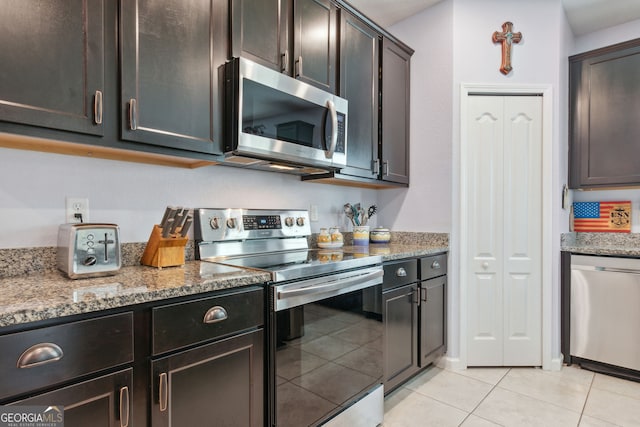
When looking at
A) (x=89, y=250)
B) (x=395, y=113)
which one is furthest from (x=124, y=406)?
(x=395, y=113)

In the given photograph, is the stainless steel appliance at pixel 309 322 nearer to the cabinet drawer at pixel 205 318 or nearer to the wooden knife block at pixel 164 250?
the cabinet drawer at pixel 205 318

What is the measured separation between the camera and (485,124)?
2.56m

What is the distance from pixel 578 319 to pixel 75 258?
10.1 ft

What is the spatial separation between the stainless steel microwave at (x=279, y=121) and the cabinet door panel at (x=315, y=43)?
0.34 ft

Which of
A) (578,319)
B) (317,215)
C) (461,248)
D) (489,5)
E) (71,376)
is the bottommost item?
(578,319)

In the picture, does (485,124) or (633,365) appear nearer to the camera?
(633,365)

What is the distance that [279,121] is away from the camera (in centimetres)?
A: 173

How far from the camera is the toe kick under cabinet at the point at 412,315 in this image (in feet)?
6.61

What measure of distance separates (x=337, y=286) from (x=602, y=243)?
2476mm

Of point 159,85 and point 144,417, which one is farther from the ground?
point 159,85

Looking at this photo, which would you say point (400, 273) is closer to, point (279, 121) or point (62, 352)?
point (279, 121)

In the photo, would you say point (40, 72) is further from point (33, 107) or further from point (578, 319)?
point (578, 319)

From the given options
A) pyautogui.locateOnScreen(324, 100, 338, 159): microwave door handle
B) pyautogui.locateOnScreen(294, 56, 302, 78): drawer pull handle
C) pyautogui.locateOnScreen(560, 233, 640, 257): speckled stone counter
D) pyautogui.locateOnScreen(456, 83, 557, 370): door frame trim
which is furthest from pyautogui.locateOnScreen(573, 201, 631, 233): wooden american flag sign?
pyautogui.locateOnScreen(294, 56, 302, 78): drawer pull handle

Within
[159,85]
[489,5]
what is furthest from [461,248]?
[159,85]
